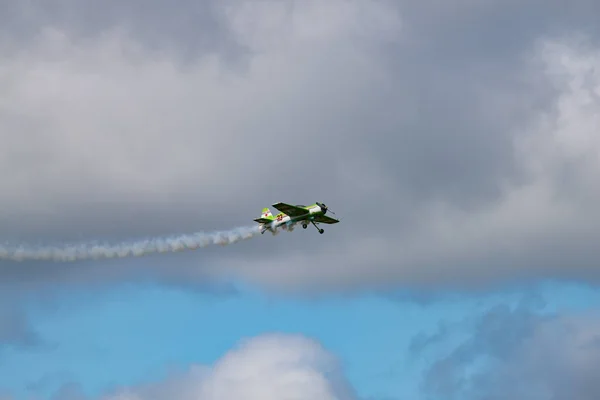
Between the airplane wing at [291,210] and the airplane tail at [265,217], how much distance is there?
8.20 feet

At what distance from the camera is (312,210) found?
612 feet

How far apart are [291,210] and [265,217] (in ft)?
15.8

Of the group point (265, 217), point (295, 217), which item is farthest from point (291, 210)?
point (265, 217)

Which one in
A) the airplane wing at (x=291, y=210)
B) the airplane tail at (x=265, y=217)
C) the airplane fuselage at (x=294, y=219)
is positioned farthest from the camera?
the airplane tail at (x=265, y=217)

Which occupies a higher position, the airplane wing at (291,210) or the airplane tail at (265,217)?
the airplane tail at (265,217)

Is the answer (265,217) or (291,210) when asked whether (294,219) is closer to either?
(291,210)

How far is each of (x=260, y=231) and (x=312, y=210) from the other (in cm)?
634

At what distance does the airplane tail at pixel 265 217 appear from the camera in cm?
18775

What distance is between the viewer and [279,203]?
599 ft

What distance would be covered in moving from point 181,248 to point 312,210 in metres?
14.1

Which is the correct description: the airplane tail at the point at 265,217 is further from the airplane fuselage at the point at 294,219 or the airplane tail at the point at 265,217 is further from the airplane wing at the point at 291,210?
the airplane wing at the point at 291,210

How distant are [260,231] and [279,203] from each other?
731cm

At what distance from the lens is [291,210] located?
186 m

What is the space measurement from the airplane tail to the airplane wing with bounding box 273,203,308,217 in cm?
250
